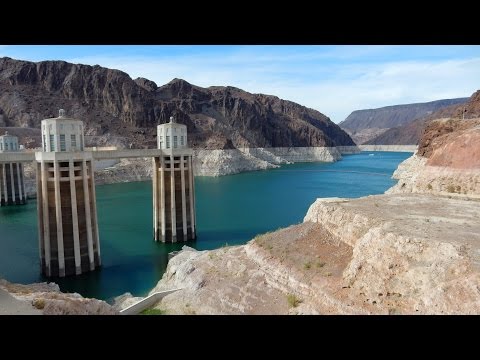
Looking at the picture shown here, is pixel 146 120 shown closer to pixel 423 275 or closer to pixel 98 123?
pixel 98 123

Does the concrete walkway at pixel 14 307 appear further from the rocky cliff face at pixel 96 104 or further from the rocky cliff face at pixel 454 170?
the rocky cliff face at pixel 96 104

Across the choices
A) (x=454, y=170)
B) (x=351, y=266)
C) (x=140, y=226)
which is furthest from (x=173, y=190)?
(x=351, y=266)

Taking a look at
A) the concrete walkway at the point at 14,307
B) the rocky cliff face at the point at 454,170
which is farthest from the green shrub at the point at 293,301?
the rocky cliff face at the point at 454,170

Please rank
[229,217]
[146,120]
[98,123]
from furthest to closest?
1. [146,120]
2. [98,123]
3. [229,217]

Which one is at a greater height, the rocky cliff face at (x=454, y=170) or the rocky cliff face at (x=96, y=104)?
the rocky cliff face at (x=96, y=104)

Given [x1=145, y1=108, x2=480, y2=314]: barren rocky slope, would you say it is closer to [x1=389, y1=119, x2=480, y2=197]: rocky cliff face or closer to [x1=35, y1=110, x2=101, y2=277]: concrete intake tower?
[x1=389, y1=119, x2=480, y2=197]: rocky cliff face

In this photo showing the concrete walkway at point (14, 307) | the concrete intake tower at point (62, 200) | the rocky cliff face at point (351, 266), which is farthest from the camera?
the concrete intake tower at point (62, 200)

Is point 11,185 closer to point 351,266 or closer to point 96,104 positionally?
point 351,266
